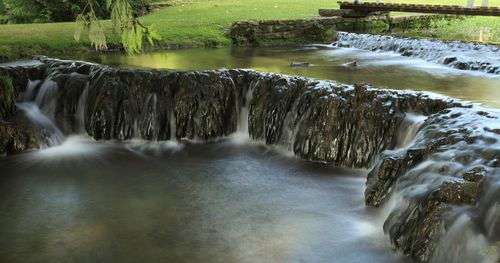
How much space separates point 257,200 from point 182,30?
983cm

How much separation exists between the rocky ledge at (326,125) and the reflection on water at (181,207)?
39 cm

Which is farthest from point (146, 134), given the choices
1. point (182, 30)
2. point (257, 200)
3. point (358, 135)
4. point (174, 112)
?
point (182, 30)

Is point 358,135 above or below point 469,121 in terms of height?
below

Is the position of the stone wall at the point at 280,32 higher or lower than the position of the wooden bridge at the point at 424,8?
lower

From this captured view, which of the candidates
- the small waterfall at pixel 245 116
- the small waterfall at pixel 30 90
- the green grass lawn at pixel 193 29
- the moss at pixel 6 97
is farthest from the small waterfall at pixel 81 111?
the green grass lawn at pixel 193 29

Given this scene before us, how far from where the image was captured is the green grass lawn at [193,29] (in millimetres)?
12695

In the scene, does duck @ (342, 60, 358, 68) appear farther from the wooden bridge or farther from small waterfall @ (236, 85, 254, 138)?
the wooden bridge

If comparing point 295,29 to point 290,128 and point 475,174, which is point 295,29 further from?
point 475,174

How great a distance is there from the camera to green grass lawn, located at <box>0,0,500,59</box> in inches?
500

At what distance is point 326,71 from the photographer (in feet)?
35.4

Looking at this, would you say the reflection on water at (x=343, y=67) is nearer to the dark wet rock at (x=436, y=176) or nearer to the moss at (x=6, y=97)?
the dark wet rock at (x=436, y=176)

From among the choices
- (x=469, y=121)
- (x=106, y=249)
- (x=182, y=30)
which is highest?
(x=182, y=30)

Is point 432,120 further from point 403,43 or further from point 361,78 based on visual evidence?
point 403,43

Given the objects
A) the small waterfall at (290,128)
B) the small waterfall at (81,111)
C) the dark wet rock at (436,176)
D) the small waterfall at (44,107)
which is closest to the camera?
the dark wet rock at (436,176)
